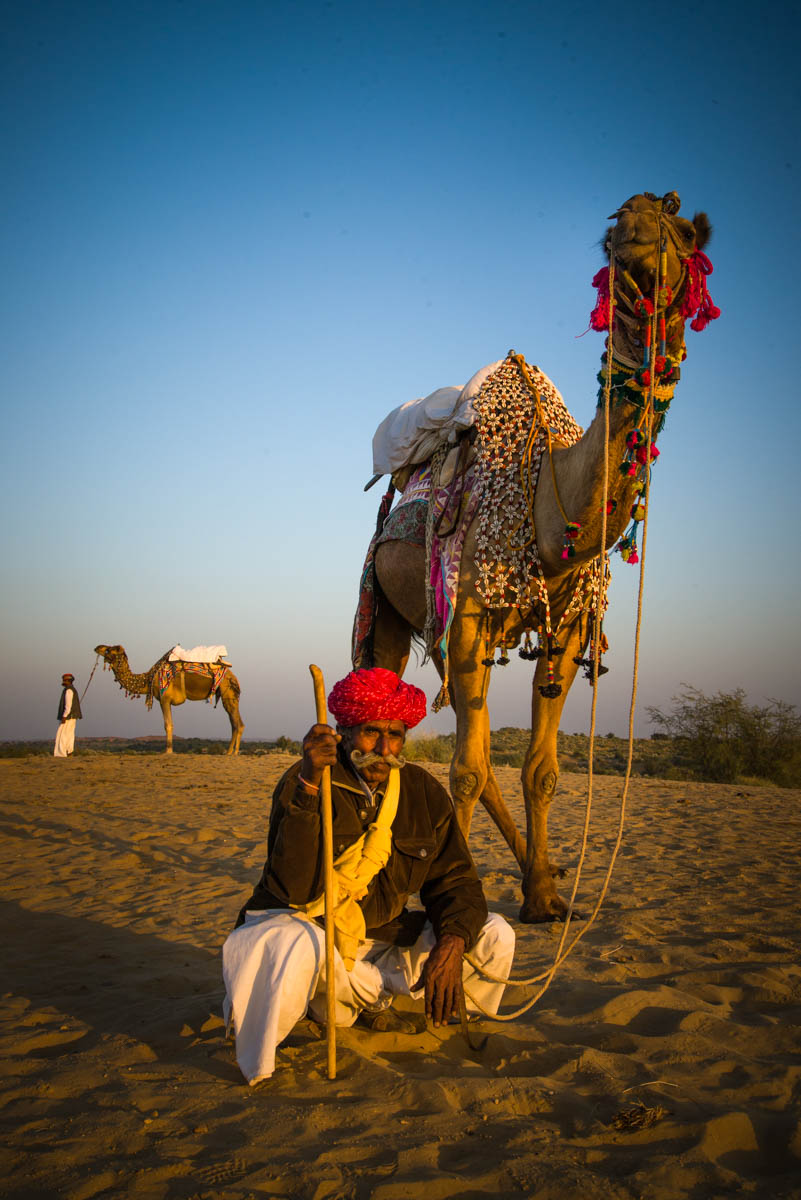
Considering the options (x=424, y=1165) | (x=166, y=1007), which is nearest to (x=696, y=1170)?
(x=424, y=1165)

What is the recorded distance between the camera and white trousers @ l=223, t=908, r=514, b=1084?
8.72 ft

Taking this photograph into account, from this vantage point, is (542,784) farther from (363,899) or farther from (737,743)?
(737,743)

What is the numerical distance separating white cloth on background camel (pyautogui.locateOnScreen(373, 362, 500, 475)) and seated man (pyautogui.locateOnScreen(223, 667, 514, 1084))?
2806 mm

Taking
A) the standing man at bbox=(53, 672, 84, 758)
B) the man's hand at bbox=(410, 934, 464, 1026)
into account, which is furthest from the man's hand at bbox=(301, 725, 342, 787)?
the standing man at bbox=(53, 672, 84, 758)

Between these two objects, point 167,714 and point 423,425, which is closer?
point 423,425

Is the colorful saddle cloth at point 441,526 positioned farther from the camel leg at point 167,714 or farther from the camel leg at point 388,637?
the camel leg at point 167,714

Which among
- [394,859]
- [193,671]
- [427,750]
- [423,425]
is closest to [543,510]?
[423,425]

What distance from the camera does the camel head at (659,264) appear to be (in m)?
3.81

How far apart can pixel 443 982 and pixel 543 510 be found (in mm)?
2838

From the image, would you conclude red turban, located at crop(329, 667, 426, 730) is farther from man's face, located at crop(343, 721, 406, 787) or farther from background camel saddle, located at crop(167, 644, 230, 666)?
background camel saddle, located at crop(167, 644, 230, 666)

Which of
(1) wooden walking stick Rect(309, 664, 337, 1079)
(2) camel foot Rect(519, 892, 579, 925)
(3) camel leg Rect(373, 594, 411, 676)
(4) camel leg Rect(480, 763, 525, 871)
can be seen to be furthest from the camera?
(3) camel leg Rect(373, 594, 411, 676)

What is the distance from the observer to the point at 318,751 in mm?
2717

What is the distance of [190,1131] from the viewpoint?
2.32 meters

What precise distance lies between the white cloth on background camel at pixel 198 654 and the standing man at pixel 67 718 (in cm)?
235
